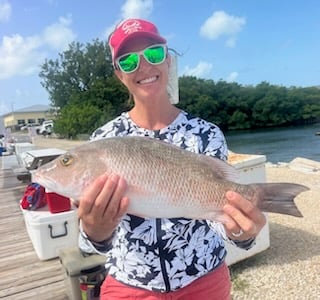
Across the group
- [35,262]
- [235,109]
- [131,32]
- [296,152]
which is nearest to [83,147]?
[131,32]

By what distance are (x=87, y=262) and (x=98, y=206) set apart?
2.17 meters

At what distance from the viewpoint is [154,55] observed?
1629mm

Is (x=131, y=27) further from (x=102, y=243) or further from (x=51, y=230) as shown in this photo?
(x=51, y=230)

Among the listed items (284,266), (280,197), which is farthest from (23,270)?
(280,197)

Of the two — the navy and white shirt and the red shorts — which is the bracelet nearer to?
the navy and white shirt

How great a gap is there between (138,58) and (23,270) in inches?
143

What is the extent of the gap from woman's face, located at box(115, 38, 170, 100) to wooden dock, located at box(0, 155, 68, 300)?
2.83m

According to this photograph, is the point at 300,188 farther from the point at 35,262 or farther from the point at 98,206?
the point at 35,262

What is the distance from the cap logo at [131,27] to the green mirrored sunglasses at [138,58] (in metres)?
0.09

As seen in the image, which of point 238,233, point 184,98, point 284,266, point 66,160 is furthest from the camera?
point 184,98

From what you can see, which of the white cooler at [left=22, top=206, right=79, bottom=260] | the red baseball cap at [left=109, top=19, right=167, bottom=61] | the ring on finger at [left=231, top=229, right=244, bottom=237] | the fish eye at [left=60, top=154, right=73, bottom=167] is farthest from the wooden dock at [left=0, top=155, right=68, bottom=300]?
the red baseball cap at [left=109, top=19, right=167, bottom=61]

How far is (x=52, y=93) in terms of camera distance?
59594 millimetres

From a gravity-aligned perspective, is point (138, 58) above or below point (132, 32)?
below

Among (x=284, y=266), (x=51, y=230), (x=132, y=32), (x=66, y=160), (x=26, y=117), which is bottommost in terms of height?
(x=26, y=117)
